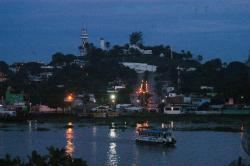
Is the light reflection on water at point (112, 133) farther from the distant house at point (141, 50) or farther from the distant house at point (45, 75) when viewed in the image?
the distant house at point (141, 50)

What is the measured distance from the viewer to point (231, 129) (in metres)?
43.0

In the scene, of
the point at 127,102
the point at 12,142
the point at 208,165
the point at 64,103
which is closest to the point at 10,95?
the point at 64,103

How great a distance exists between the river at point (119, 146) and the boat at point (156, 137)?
45cm

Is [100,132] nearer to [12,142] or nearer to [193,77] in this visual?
[12,142]

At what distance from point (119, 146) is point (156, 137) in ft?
7.17

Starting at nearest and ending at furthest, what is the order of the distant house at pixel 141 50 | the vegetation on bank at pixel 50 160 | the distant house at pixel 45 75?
the vegetation on bank at pixel 50 160 → the distant house at pixel 45 75 → the distant house at pixel 141 50

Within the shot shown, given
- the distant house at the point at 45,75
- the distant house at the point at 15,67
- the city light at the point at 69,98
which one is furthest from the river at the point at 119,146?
the distant house at the point at 15,67

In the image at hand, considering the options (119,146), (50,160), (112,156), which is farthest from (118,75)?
(50,160)

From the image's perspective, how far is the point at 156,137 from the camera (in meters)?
34.2

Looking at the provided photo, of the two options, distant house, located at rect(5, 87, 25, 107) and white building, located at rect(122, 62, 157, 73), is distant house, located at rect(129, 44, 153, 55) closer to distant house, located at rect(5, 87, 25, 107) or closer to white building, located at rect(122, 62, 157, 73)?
white building, located at rect(122, 62, 157, 73)

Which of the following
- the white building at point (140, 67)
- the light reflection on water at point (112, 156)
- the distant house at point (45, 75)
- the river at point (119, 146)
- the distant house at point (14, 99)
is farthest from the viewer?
the white building at point (140, 67)

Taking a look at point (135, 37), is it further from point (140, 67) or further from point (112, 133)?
point (112, 133)

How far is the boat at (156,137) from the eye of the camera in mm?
33688

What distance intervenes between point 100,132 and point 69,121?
10.4 metres
